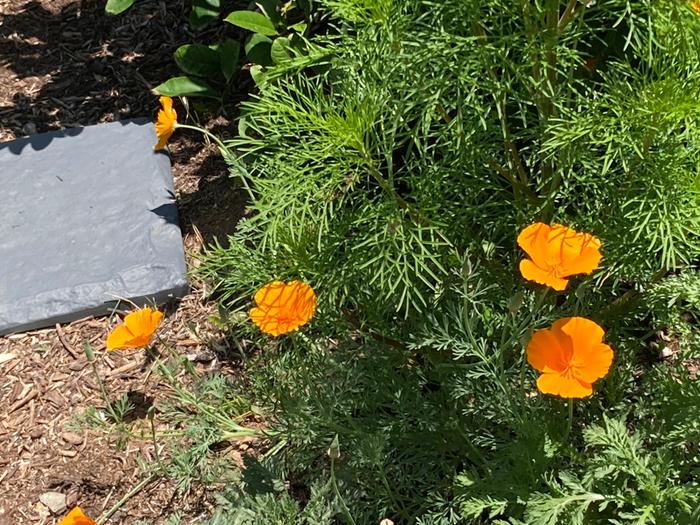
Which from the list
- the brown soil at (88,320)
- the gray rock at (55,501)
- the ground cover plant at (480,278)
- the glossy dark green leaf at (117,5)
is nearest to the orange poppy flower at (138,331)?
the ground cover plant at (480,278)

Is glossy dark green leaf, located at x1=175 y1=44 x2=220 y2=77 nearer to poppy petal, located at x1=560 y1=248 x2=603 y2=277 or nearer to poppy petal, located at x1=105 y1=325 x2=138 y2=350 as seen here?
poppy petal, located at x1=105 y1=325 x2=138 y2=350

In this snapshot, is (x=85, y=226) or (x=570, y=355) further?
(x=85, y=226)

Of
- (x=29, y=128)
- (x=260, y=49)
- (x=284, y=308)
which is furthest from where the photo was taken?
(x=29, y=128)

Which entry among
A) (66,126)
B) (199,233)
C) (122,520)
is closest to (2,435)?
(122,520)

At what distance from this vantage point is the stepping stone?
2523 mm

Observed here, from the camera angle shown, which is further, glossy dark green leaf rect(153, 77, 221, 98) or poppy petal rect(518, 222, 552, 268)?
glossy dark green leaf rect(153, 77, 221, 98)

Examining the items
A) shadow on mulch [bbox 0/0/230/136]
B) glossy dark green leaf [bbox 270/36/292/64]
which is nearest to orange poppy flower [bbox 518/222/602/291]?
glossy dark green leaf [bbox 270/36/292/64]

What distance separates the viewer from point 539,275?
59.8 inches

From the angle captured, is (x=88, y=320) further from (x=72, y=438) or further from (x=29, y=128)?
(x=29, y=128)

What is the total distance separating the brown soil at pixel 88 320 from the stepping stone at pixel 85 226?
0.07m

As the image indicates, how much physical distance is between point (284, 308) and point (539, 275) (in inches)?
20.8

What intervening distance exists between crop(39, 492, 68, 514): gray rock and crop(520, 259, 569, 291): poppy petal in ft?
4.38

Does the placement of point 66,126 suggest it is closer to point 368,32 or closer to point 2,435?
point 2,435

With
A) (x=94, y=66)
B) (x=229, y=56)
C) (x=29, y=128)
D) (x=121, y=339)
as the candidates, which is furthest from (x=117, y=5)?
(x=121, y=339)
